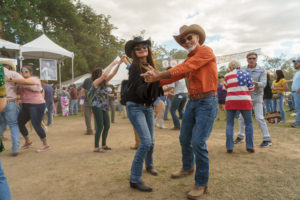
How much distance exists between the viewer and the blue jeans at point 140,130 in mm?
2758

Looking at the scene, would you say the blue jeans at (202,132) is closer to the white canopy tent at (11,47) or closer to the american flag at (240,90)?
the american flag at (240,90)

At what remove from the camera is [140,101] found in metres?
2.84

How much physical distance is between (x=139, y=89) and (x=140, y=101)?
0.22 metres

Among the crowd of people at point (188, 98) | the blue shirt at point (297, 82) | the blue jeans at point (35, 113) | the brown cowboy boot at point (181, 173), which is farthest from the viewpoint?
the blue shirt at point (297, 82)

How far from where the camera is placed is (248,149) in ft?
13.8

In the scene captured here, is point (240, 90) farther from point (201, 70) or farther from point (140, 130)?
point (140, 130)

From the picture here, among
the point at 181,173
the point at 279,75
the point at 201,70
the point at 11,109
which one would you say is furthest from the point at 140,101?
the point at 279,75

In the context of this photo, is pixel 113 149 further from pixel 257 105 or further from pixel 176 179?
pixel 257 105

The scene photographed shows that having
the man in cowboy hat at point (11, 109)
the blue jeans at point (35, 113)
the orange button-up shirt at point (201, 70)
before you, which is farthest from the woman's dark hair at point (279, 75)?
the man in cowboy hat at point (11, 109)

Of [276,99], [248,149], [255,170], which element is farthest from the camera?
[276,99]

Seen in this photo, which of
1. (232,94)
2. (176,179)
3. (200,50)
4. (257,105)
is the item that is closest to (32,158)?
(176,179)

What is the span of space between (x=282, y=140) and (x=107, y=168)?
14.0 ft

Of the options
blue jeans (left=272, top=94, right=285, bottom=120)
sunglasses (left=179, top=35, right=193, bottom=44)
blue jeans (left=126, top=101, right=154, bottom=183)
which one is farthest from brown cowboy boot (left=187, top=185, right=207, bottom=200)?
blue jeans (left=272, top=94, right=285, bottom=120)

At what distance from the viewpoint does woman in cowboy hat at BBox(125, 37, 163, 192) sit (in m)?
2.74
